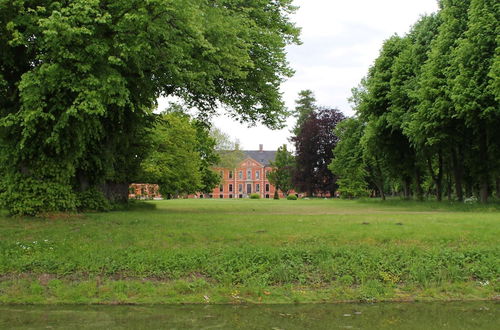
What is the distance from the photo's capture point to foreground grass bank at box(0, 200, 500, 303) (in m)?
Result: 11.0

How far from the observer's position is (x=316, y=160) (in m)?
74.2

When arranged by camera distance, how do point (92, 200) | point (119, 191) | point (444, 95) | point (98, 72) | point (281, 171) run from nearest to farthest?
point (98, 72) < point (92, 200) < point (444, 95) < point (119, 191) < point (281, 171)

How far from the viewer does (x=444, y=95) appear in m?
26.7

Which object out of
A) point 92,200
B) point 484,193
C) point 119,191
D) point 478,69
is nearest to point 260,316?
point 92,200

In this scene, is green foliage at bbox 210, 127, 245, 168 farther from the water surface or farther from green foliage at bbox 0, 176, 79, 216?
the water surface

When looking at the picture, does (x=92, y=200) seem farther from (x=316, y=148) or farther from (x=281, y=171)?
(x=281, y=171)

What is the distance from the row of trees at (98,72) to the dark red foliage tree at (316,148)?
49372 millimetres

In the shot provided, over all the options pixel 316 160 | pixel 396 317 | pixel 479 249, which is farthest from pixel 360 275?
pixel 316 160

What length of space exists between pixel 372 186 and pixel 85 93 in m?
64.8

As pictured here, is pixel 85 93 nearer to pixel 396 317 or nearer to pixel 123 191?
pixel 396 317

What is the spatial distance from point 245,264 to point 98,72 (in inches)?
296

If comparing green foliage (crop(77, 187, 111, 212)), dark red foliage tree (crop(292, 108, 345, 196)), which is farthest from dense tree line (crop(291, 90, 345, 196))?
green foliage (crop(77, 187, 111, 212))

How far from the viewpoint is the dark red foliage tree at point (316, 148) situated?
73.6m

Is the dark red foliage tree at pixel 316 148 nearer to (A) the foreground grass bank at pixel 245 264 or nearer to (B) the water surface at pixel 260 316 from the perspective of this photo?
(A) the foreground grass bank at pixel 245 264
